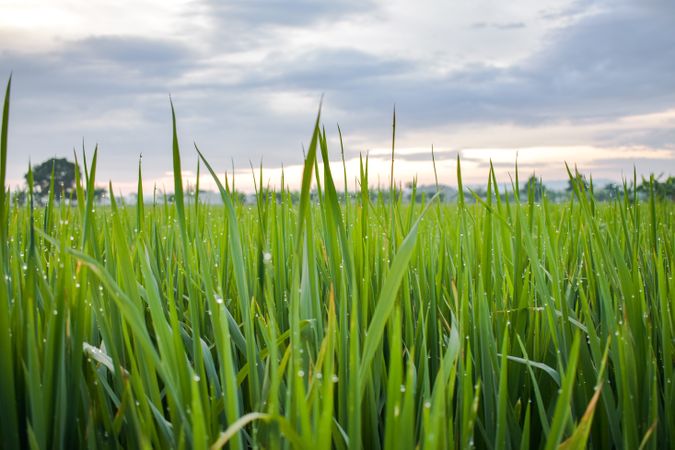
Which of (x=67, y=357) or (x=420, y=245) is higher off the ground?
(x=420, y=245)

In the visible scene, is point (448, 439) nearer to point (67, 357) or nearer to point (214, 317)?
point (214, 317)

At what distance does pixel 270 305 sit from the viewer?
70 cm

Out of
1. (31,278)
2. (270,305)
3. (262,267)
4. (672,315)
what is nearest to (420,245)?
(262,267)

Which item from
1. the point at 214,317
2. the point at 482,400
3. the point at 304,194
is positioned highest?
the point at 304,194

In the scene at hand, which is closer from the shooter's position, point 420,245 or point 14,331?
point 14,331

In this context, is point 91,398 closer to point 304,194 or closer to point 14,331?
point 14,331

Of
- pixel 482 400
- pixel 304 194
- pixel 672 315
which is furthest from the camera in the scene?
pixel 672 315

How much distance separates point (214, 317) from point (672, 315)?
0.96m

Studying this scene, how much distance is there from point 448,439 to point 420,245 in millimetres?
551

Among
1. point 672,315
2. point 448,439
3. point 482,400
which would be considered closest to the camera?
point 448,439

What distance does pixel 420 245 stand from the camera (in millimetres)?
1277

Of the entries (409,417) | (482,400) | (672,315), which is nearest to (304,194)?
(409,417)

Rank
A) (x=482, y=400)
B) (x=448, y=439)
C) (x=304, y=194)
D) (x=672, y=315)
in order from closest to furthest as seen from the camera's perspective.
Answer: (x=304, y=194) → (x=448, y=439) → (x=482, y=400) → (x=672, y=315)

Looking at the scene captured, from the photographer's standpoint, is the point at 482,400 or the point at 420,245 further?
the point at 420,245
